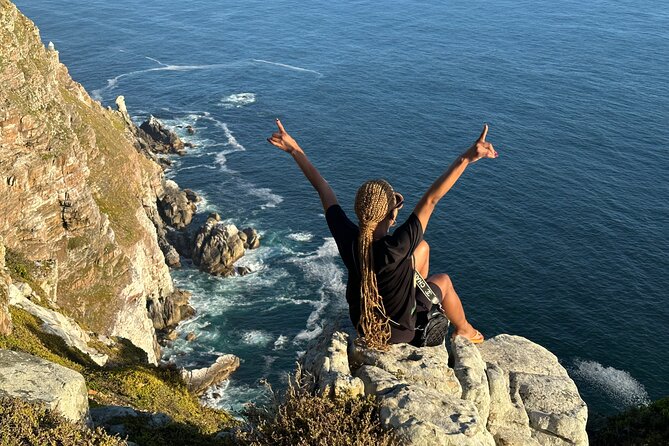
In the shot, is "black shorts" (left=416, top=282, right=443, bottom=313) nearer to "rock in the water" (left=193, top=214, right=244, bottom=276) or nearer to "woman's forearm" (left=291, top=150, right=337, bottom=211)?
"woman's forearm" (left=291, top=150, right=337, bottom=211)

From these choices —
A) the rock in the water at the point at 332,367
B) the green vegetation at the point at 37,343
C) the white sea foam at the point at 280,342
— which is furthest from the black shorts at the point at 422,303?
the white sea foam at the point at 280,342

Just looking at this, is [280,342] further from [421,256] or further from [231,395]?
[421,256]

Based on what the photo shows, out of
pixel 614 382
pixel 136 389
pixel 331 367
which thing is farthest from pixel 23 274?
pixel 614 382

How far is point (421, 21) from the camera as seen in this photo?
179750 mm

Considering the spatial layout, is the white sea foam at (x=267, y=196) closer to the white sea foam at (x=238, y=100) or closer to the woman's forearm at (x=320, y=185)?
the white sea foam at (x=238, y=100)

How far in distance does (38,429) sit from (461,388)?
8.46 m

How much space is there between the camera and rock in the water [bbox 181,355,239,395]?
56438mm

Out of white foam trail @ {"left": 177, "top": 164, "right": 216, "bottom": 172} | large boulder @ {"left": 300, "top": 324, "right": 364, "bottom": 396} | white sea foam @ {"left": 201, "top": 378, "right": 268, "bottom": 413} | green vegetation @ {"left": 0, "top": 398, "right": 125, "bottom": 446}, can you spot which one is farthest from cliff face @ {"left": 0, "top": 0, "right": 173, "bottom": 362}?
white foam trail @ {"left": 177, "top": 164, "right": 216, "bottom": 172}

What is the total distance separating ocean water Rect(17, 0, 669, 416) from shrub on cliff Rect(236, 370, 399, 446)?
1850 inches

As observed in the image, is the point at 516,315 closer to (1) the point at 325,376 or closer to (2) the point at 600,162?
(2) the point at 600,162

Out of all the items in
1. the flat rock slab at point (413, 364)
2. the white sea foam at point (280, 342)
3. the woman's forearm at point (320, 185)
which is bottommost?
the white sea foam at point (280, 342)

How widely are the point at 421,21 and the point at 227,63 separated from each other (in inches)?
2514

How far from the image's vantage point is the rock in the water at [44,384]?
11734 millimetres

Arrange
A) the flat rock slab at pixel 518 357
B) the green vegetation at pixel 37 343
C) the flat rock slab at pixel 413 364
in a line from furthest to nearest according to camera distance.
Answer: the green vegetation at pixel 37 343
the flat rock slab at pixel 518 357
the flat rock slab at pixel 413 364
